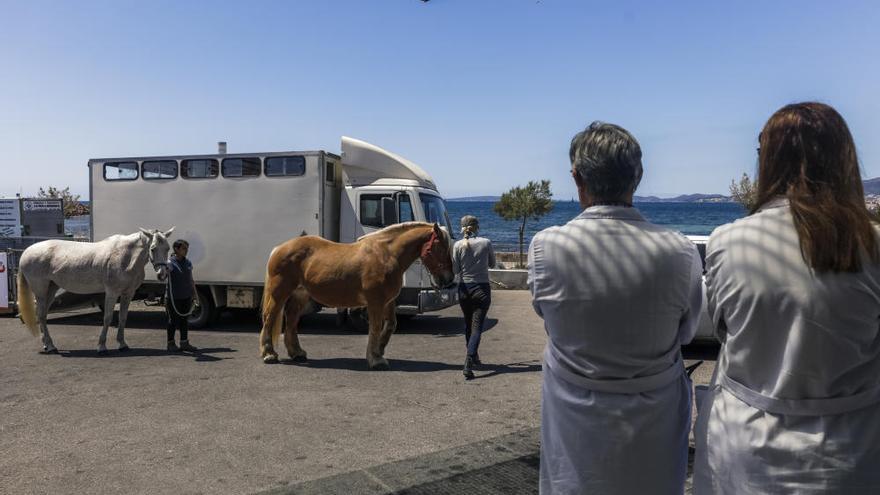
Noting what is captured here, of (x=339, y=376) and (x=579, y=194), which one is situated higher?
(x=579, y=194)

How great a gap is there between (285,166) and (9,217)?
429 inches

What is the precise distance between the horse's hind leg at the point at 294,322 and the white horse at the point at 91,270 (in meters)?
2.06

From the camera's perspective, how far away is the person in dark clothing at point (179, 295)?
30.5 feet

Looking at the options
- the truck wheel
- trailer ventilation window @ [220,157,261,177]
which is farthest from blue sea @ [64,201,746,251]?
the truck wheel

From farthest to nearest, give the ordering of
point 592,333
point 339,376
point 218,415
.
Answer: point 339,376, point 218,415, point 592,333

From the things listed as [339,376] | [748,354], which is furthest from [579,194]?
[339,376]

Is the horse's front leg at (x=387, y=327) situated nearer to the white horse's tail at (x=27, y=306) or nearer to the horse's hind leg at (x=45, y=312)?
the horse's hind leg at (x=45, y=312)

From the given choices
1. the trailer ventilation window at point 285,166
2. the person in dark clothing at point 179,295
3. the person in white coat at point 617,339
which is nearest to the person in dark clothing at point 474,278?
the trailer ventilation window at point 285,166

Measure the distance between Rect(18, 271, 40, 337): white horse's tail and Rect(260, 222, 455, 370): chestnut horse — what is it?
12.8 ft

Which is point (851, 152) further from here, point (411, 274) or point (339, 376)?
point (411, 274)

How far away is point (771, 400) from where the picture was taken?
68.3 inches

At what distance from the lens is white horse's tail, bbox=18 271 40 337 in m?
9.38

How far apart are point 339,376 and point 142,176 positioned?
684 centimetres

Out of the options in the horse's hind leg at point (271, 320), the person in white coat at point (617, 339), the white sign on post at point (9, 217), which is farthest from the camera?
the white sign on post at point (9, 217)
